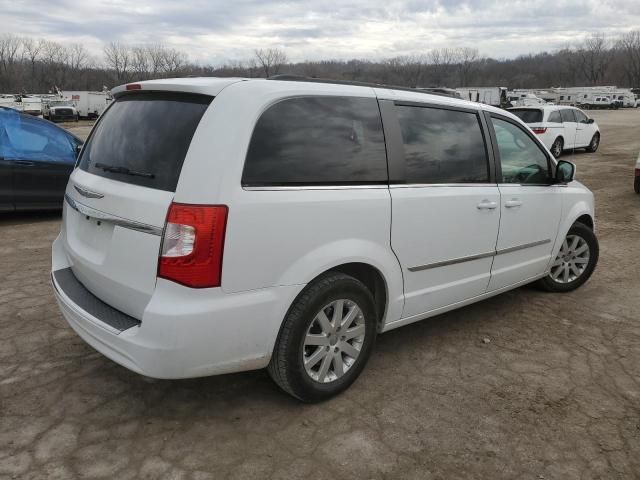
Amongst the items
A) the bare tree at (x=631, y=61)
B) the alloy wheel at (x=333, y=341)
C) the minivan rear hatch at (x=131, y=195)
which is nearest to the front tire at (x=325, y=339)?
the alloy wheel at (x=333, y=341)

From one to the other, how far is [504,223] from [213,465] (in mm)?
2564

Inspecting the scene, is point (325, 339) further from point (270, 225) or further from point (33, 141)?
point (33, 141)

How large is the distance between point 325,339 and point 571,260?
9.96 ft

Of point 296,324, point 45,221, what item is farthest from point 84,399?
point 45,221

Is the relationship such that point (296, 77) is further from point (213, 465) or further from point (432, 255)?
point (213, 465)

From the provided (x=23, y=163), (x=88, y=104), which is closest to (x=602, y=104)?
(x=88, y=104)

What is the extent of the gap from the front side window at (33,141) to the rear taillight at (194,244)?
20.2 feet

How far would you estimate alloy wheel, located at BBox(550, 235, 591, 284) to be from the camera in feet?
15.8

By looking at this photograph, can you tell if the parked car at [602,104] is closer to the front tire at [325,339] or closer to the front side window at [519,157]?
the front side window at [519,157]

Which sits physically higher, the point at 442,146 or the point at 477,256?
the point at 442,146

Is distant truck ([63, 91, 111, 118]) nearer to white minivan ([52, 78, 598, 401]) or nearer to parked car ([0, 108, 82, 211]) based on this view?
parked car ([0, 108, 82, 211])

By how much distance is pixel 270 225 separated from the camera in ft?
8.44

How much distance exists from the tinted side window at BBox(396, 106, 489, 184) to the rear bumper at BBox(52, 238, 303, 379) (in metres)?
1.19

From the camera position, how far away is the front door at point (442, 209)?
324 cm
